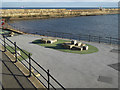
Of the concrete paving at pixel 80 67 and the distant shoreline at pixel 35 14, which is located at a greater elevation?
the distant shoreline at pixel 35 14

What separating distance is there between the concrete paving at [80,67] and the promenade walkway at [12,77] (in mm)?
2904

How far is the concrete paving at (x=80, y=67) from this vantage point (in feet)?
31.9

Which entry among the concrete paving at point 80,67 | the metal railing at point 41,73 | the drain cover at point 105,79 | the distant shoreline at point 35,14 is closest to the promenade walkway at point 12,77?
the metal railing at point 41,73

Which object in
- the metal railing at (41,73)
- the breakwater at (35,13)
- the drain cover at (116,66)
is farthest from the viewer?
the breakwater at (35,13)

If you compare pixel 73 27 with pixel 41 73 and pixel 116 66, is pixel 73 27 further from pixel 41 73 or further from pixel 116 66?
pixel 41 73

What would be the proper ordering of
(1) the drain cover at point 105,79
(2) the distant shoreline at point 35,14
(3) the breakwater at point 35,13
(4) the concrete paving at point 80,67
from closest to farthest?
(4) the concrete paving at point 80,67 < (1) the drain cover at point 105,79 < (2) the distant shoreline at point 35,14 < (3) the breakwater at point 35,13

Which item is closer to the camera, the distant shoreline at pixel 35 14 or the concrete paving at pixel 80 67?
the concrete paving at pixel 80 67

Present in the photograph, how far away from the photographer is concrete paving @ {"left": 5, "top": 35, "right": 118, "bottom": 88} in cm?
973

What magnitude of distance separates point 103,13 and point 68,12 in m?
50.1

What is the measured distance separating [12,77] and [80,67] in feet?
19.5

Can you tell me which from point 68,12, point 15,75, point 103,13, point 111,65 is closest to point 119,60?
point 111,65

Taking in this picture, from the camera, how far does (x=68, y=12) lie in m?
147

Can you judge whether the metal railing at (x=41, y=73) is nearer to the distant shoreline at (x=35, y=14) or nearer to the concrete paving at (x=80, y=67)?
the concrete paving at (x=80, y=67)

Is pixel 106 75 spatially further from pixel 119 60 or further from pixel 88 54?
→ pixel 88 54
